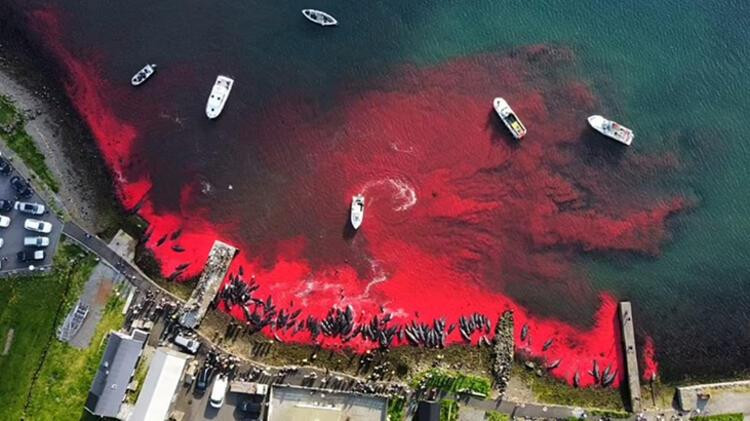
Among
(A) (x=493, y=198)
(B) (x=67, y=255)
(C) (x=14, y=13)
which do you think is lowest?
(B) (x=67, y=255)

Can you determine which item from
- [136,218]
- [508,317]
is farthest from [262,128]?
[508,317]

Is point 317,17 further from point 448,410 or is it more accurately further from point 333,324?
point 448,410

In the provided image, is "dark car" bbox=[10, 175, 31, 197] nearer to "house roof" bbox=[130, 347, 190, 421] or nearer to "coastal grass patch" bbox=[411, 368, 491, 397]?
"house roof" bbox=[130, 347, 190, 421]

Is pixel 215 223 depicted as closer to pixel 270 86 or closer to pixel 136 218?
pixel 136 218

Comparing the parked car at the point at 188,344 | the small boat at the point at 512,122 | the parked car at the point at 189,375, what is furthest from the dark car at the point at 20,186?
the small boat at the point at 512,122

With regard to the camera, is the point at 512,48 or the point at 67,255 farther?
the point at 512,48

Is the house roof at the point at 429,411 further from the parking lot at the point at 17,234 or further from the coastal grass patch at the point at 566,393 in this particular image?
the parking lot at the point at 17,234
